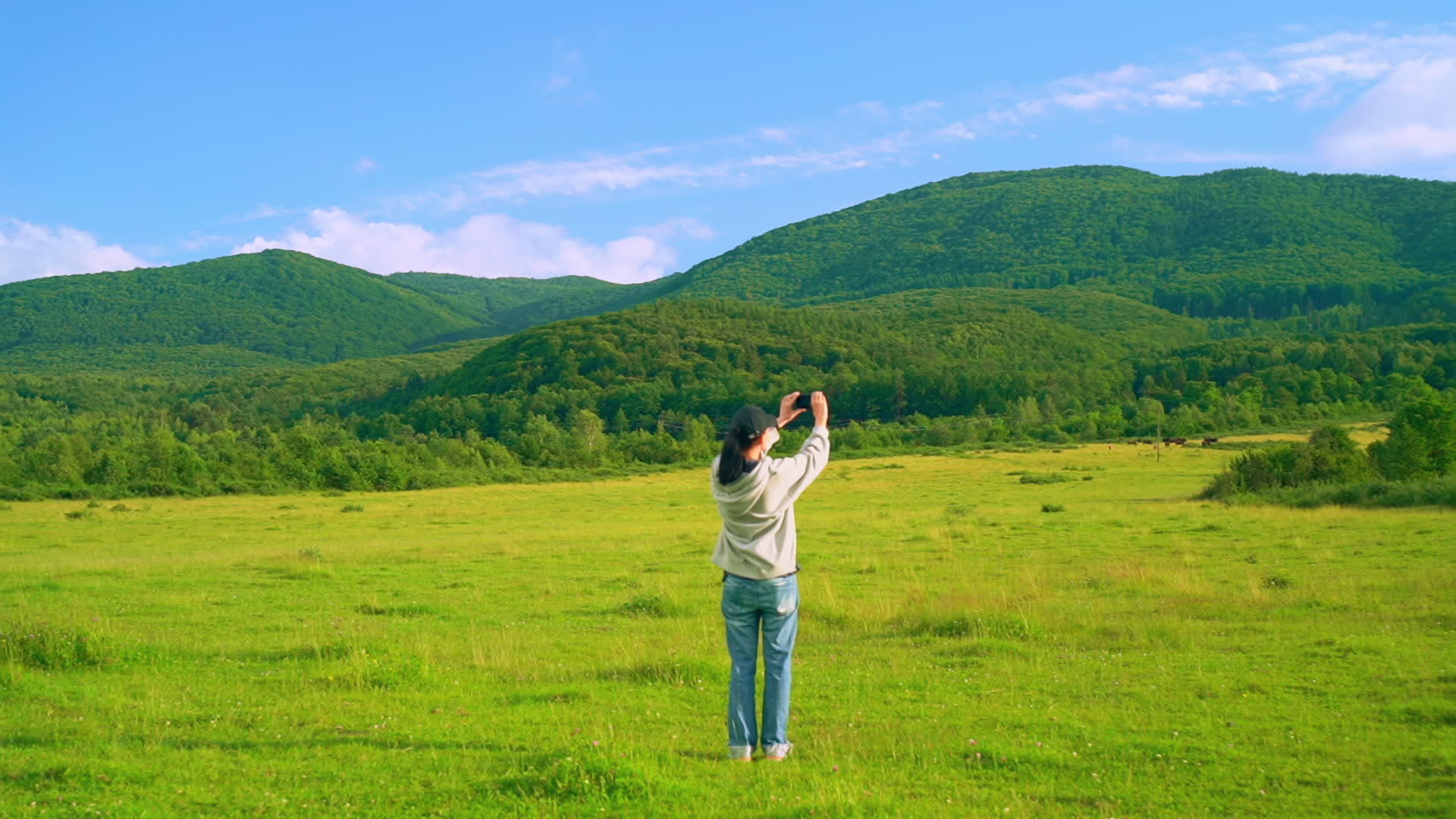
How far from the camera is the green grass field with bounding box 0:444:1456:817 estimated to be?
19.1ft

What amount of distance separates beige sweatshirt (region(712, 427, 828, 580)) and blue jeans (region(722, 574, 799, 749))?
3.8 inches

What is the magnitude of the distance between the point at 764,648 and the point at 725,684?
315 centimetres

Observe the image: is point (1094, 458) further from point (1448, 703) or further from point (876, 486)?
point (1448, 703)

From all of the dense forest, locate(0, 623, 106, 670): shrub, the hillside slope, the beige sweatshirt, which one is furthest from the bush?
the hillside slope

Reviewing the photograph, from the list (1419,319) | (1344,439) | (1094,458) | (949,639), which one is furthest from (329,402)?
(1419,319)

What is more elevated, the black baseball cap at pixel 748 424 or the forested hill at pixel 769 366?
the forested hill at pixel 769 366

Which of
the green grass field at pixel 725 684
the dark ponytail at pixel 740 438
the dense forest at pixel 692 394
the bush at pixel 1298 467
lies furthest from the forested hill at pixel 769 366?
the dark ponytail at pixel 740 438

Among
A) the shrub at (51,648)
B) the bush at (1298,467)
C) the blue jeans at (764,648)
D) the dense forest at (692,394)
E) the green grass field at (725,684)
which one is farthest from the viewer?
the dense forest at (692,394)

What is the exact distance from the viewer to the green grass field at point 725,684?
230 inches

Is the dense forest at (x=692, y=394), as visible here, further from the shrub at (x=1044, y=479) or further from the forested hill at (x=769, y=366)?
the shrub at (x=1044, y=479)

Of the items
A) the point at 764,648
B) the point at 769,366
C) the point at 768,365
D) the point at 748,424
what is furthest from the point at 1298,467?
the point at 768,365

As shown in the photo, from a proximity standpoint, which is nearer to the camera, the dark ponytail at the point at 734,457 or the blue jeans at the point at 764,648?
the dark ponytail at the point at 734,457

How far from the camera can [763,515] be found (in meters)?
6.09

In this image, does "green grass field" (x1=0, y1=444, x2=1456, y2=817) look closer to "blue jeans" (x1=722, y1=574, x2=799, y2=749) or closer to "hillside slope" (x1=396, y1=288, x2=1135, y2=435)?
"blue jeans" (x1=722, y1=574, x2=799, y2=749)
